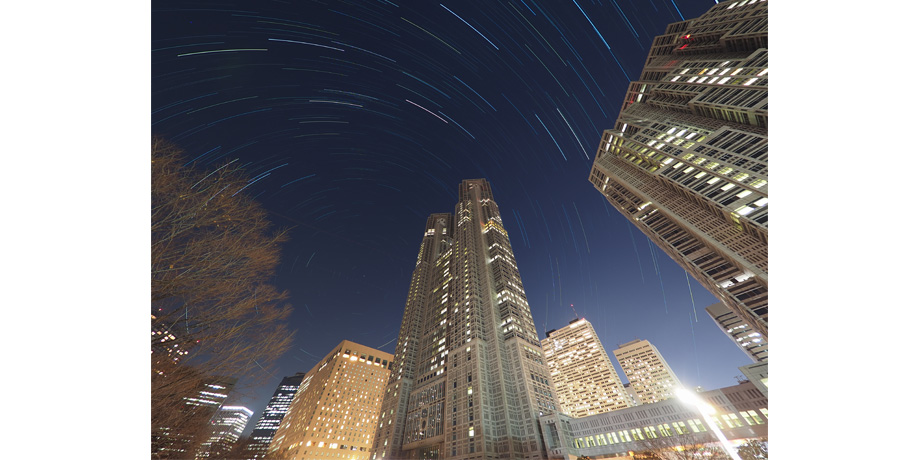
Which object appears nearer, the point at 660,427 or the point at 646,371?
the point at 660,427

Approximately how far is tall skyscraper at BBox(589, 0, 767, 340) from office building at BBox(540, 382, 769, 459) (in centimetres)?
1093

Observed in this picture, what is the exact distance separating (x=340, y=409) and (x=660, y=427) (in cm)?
7753

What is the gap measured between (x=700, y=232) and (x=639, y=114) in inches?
1377

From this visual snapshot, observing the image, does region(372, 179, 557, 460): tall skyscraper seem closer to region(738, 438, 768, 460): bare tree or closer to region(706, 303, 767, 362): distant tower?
region(738, 438, 768, 460): bare tree

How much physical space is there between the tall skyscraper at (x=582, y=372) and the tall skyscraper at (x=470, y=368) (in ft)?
241

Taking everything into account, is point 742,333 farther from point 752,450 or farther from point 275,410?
point 275,410

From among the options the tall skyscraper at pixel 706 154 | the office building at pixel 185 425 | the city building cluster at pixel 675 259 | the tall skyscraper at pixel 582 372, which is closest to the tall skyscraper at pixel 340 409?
the city building cluster at pixel 675 259

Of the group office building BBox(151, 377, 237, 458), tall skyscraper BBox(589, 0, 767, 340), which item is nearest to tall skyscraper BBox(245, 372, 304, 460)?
office building BBox(151, 377, 237, 458)

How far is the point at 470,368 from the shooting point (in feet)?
167

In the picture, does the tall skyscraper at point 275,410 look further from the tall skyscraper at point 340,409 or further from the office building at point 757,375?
the office building at point 757,375

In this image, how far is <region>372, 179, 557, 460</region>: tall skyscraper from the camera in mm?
43344

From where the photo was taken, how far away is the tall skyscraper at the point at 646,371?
12256 centimetres

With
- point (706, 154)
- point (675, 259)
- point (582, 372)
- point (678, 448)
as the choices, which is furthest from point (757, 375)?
point (582, 372)
